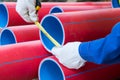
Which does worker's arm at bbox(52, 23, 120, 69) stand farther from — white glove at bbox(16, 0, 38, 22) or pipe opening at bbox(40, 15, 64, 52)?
white glove at bbox(16, 0, 38, 22)

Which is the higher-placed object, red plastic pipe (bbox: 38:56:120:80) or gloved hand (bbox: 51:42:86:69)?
gloved hand (bbox: 51:42:86:69)

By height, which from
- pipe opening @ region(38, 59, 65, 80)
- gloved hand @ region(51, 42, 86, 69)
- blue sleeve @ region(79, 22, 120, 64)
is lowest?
pipe opening @ region(38, 59, 65, 80)

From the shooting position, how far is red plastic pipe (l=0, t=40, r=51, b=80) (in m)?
2.09

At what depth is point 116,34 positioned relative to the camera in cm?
143

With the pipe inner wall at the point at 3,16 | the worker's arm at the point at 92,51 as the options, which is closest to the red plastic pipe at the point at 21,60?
the worker's arm at the point at 92,51

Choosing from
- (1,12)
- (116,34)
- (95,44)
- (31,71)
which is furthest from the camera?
(1,12)

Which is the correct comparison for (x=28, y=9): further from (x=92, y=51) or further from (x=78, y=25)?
(x=92, y=51)

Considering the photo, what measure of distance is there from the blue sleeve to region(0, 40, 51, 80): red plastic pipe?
28.5 inches

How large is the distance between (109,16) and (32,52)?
0.74m

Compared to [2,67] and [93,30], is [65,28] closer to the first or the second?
[93,30]

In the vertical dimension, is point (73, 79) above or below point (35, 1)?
below

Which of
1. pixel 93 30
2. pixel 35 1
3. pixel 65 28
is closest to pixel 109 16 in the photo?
pixel 93 30

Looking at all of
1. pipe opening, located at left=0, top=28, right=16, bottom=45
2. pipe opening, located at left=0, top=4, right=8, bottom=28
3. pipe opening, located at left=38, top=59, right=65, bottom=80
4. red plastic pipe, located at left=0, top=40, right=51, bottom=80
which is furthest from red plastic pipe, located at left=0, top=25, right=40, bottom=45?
pipe opening, located at left=38, top=59, right=65, bottom=80

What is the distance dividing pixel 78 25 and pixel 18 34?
0.84m
